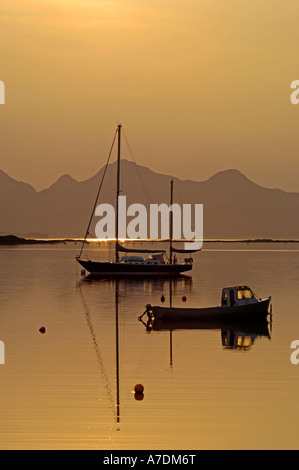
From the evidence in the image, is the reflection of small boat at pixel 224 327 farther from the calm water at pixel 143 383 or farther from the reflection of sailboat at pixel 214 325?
the calm water at pixel 143 383

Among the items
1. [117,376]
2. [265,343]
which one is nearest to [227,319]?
[265,343]

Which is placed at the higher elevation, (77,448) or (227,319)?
(227,319)

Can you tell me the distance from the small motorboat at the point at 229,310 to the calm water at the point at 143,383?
1710 millimetres

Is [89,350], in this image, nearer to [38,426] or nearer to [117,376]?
[117,376]

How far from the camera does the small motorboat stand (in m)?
54.8

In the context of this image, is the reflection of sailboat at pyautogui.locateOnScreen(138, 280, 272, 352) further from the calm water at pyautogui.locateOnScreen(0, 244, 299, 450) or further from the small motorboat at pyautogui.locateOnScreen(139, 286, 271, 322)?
the calm water at pyautogui.locateOnScreen(0, 244, 299, 450)

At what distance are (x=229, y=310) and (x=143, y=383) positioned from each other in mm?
21069

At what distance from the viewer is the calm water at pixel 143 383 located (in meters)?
25.4

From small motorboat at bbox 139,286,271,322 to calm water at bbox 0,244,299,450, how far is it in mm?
1710

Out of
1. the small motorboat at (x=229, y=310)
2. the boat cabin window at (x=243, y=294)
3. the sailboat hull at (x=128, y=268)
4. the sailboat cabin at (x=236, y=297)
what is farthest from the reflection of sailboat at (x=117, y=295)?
the boat cabin window at (x=243, y=294)

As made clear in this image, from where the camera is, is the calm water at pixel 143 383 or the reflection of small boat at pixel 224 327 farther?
the reflection of small boat at pixel 224 327

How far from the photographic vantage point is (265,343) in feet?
156

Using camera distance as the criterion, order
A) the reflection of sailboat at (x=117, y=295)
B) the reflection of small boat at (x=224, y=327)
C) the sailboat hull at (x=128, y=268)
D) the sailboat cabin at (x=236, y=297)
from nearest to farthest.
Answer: the reflection of sailboat at (x=117, y=295)
the reflection of small boat at (x=224, y=327)
the sailboat cabin at (x=236, y=297)
the sailboat hull at (x=128, y=268)
